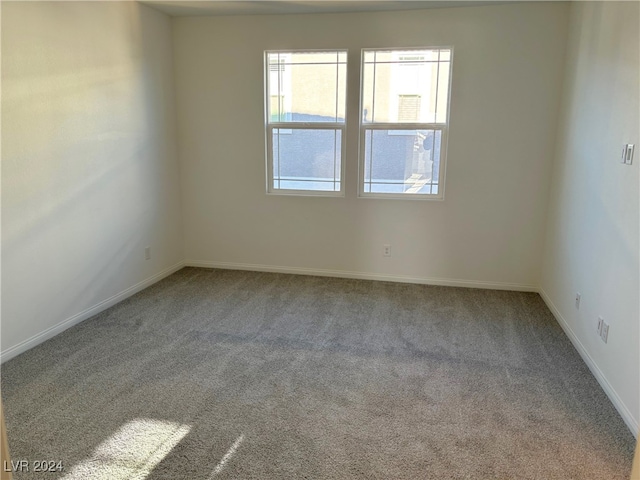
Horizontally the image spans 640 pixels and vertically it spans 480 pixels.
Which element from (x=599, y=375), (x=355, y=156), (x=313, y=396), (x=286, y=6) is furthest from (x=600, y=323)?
(x=286, y=6)

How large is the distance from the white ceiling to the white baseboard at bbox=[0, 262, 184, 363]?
248cm

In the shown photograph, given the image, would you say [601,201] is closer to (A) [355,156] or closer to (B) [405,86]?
(B) [405,86]

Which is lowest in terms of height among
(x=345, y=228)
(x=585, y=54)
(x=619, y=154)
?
(x=345, y=228)

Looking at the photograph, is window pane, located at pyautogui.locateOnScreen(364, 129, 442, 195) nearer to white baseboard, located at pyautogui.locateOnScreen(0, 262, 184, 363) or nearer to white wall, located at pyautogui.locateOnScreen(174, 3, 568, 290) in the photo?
white wall, located at pyautogui.locateOnScreen(174, 3, 568, 290)

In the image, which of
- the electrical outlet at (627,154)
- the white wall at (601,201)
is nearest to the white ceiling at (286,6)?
the white wall at (601,201)

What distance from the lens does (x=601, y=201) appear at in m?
2.74

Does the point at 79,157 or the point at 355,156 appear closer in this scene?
the point at 79,157

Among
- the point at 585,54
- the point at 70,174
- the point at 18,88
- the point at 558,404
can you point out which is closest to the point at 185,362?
the point at 70,174

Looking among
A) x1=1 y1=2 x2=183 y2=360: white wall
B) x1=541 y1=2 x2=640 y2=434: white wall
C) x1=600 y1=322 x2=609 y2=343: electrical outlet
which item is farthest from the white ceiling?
x1=600 y1=322 x2=609 y2=343: electrical outlet

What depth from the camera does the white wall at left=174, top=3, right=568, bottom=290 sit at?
12.5 feet

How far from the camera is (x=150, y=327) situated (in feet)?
10.8

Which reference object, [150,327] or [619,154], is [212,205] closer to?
[150,327]

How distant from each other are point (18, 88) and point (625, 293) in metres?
3.70

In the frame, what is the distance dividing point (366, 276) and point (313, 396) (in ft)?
7.12
